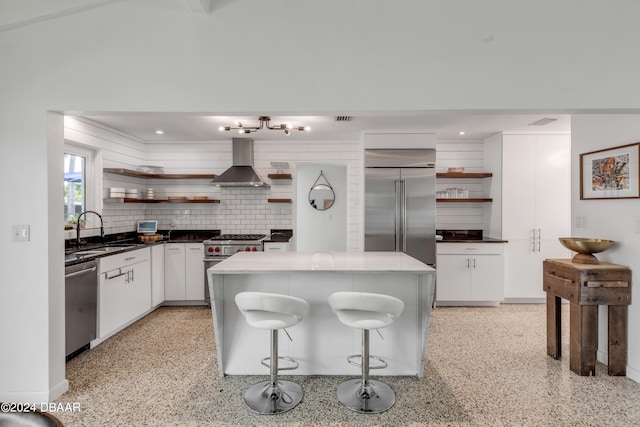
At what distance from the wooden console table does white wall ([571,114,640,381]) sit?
63 mm

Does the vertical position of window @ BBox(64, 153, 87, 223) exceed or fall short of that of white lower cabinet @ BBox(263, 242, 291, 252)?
it exceeds it

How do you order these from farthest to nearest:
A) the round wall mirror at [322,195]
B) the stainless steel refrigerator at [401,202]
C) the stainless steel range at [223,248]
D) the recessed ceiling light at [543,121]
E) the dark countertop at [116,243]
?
the round wall mirror at [322,195] → the stainless steel refrigerator at [401,202] → the stainless steel range at [223,248] → the recessed ceiling light at [543,121] → the dark countertop at [116,243]

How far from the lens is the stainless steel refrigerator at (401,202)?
485 cm

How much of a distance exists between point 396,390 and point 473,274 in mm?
2728

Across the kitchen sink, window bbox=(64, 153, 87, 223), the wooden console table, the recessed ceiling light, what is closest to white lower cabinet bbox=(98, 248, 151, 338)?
the kitchen sink

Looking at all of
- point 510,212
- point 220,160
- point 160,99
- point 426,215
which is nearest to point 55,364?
point 160,99

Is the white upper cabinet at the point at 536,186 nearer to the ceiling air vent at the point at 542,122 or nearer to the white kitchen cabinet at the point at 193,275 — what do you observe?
the ceiling air vent at the point at 542,122

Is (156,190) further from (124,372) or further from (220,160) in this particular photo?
(124,372)

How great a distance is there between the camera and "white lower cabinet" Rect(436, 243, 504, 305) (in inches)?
188

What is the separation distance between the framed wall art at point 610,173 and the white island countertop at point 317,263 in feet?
6.09

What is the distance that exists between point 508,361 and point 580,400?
2.18ft

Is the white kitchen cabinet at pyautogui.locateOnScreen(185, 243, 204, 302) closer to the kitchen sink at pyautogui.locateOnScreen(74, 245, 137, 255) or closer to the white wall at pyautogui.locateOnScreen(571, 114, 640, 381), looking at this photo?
the kitchen sink at pyautogui.locateOnScreen(74, 245, 137, 255)

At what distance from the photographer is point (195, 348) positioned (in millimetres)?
3412

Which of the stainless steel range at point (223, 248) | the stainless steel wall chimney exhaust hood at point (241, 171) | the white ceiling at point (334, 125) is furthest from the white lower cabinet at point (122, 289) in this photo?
the white ceiling at point (334, 125)
